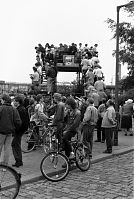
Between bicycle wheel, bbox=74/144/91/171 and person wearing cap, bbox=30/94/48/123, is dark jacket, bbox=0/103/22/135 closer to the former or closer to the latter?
bicycle wheel, bbox=74/144/91/171

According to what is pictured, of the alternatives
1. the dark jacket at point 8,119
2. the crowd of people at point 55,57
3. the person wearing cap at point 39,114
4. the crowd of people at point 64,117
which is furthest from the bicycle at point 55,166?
the crowd of people at point 55,57

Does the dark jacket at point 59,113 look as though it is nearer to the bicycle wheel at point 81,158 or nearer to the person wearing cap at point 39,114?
the person wearing cap at point 39,114

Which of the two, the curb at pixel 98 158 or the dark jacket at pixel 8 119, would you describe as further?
the dark jacket at pixel 8 119

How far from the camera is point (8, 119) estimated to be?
22.4 ft

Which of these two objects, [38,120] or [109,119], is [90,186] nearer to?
[109,119]

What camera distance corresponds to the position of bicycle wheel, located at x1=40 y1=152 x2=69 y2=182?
22.2 feet

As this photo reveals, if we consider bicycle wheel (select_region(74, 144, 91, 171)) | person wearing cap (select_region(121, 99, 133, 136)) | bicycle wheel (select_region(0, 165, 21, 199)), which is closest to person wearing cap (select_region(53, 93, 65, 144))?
bicycle wheel (select_region(74, 144, 91, 171))

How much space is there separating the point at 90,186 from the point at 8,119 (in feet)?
7.42

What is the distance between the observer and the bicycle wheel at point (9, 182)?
513 centimetres

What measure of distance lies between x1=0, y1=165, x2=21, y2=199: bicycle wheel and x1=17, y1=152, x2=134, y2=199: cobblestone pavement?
34cm

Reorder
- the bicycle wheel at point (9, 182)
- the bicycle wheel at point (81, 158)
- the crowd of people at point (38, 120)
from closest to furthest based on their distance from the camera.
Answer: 1. the bicycle wheel at point (9, 182)
2. the crowd of people at point (38, 120)
3. the bicycle wheel at point (81, 158)

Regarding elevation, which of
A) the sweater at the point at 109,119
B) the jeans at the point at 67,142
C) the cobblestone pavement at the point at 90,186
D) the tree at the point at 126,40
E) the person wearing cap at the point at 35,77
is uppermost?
the tree at the point at 126,40

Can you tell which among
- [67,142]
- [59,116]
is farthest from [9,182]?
[59,116]

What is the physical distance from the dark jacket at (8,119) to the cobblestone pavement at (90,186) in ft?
4.19
